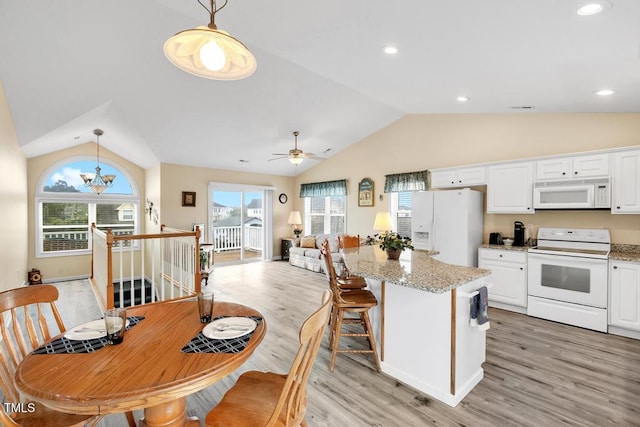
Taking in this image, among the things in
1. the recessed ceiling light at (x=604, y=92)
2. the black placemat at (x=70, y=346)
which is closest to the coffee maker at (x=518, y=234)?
the recessed ceiling light at (x=604, y=92)

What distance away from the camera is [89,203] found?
6.55m

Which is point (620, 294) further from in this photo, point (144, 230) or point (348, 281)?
point (144, 230)

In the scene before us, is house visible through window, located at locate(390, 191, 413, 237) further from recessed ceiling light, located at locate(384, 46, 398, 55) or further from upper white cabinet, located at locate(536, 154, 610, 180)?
recessed ceiling light, located at locate(384, 46, 398, 55)

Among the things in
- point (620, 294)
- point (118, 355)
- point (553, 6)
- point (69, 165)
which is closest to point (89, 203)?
point (69, 165)

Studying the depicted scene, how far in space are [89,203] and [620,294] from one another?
9.09m

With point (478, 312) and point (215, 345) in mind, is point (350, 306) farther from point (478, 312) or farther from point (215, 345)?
point (215, 345)

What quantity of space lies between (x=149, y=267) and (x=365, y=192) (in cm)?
512

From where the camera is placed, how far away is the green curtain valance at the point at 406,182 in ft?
18.4

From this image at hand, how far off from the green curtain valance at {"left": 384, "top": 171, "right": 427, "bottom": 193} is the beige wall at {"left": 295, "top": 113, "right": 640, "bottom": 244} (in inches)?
6.3

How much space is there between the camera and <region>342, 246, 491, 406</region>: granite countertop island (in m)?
2.14

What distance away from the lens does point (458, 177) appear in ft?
15.9

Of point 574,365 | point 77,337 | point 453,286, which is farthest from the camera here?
point 574,365

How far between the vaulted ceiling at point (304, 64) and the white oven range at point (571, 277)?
5.35 ft

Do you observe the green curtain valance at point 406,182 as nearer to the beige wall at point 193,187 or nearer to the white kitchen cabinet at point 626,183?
the white kitchen cabinet at point 626,183
